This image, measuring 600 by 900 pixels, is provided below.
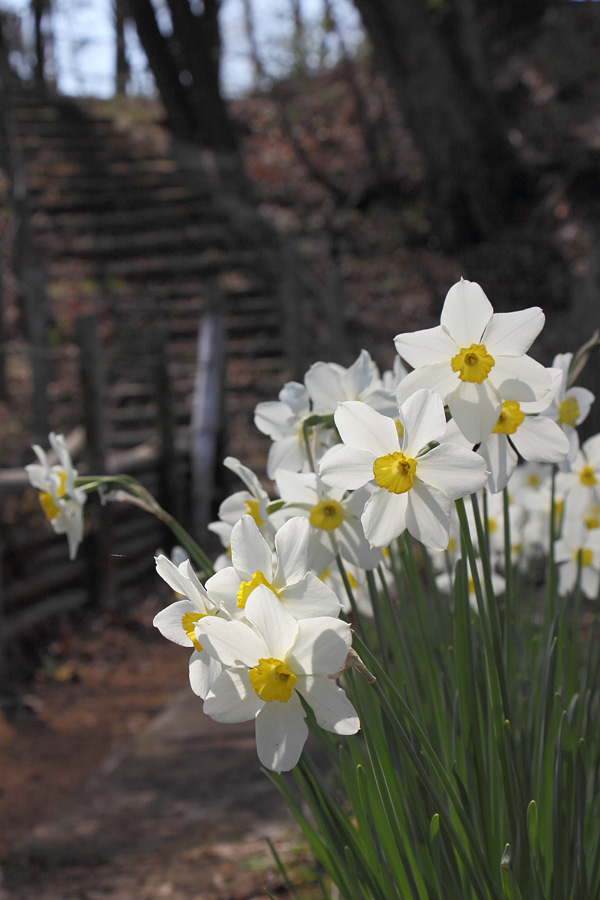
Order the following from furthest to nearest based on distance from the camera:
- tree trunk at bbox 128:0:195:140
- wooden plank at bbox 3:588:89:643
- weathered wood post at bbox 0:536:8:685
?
tree trunk at bbox 128:0:195:140 → wooden plank at bbox 3:588:89:643 → weathered wood post at bbox 0:536:8:685

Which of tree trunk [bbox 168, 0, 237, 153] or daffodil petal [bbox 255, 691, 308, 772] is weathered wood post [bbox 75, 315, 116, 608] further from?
tree trunk [bbox 168, 0, 237, 153]

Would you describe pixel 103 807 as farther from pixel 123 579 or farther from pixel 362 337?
pixel 362 337

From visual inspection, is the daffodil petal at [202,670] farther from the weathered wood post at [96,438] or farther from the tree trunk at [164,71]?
the tree trunk at [164,71]

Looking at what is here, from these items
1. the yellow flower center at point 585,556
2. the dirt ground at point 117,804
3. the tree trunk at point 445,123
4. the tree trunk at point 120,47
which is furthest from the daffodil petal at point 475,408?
the tree trunk at point 120,47

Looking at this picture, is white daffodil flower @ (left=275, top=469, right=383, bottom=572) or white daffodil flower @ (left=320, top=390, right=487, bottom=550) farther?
white daffodil flower @ (left=275, top=469, right=383, bottom=572)

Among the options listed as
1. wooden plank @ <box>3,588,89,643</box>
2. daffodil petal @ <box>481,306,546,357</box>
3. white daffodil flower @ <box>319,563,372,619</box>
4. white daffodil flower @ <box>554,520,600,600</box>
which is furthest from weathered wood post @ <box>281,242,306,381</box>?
daffodil petal @ <box>481,306,546,357</box>

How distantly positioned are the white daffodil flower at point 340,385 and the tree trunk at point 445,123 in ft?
24.1

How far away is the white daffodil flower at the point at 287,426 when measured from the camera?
3.52 feet

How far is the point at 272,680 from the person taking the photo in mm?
716

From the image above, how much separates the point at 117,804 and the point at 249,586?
6.36 feet

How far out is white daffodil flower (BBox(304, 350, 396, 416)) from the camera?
102cm

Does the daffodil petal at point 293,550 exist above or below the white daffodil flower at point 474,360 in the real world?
below

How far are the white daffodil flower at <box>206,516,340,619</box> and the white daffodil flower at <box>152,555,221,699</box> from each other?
3cm

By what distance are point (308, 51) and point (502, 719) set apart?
1458cm
